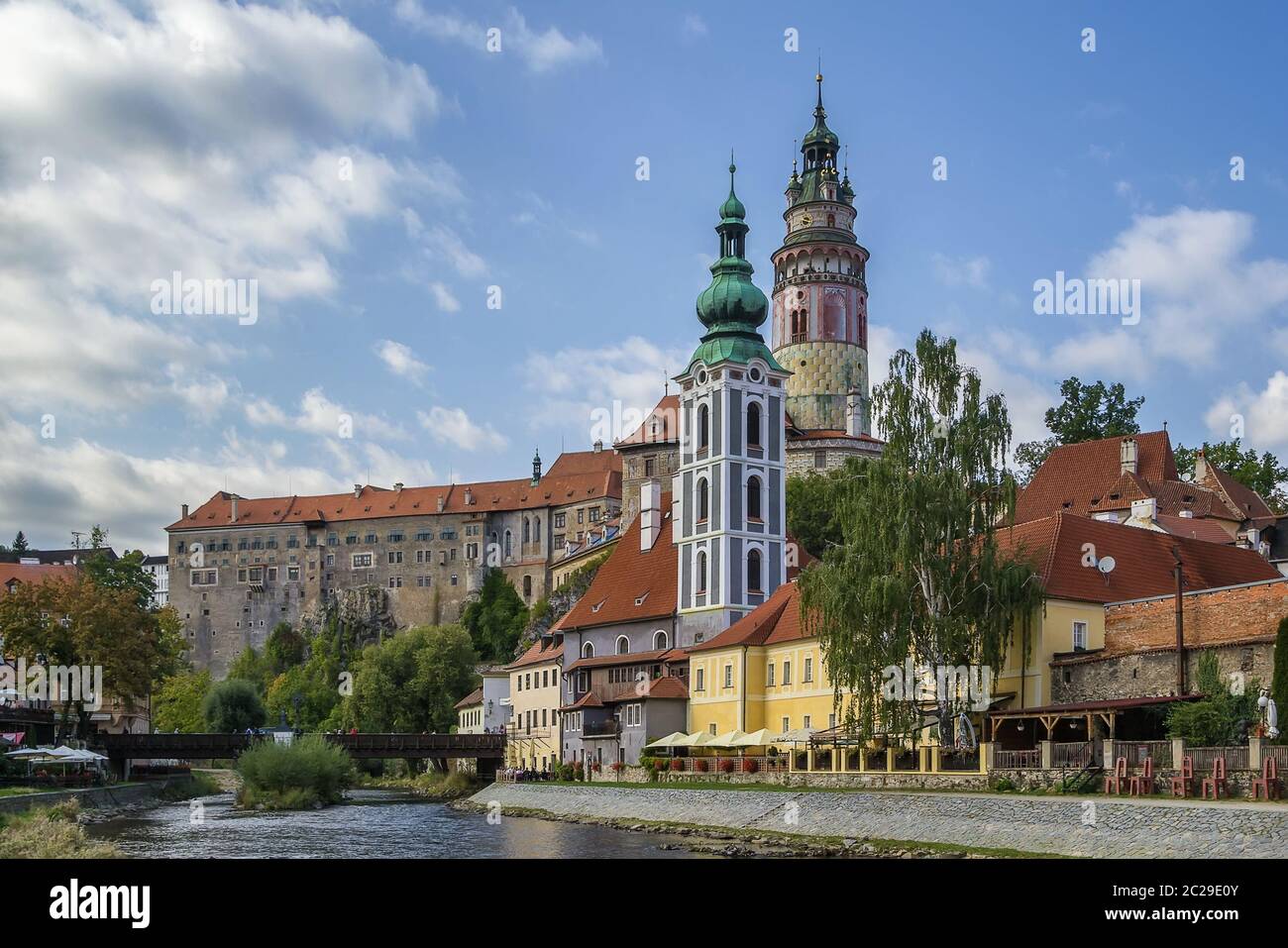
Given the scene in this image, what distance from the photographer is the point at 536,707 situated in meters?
81.7

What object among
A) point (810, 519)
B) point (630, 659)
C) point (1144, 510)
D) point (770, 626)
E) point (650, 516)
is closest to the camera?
point (770, 626)

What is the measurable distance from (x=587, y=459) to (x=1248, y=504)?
78648 millimetres

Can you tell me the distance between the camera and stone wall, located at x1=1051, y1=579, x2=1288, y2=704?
39.2m

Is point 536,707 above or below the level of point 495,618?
below

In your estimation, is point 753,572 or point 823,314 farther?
point 823,314

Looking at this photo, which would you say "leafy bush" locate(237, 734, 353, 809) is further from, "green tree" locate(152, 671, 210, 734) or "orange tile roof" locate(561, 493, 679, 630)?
"green tree" locate(152, 671, 210, 734)

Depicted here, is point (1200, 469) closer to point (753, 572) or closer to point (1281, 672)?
point (753, 572)

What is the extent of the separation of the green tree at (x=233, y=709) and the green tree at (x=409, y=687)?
23.8ft

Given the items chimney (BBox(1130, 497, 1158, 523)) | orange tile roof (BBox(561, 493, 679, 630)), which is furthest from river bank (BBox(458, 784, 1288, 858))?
chimney (BBox(1130, 497, 1158, 523))

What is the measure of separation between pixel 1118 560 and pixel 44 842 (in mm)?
32438

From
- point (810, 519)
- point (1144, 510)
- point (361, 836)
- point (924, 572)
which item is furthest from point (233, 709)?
point (924, 572)

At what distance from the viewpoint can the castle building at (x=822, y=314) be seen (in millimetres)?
114250

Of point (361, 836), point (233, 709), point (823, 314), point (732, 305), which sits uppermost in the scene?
point (823, 314)

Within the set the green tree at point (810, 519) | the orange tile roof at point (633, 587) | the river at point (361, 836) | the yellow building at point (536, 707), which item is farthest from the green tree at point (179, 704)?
the river at point (361, 836)
